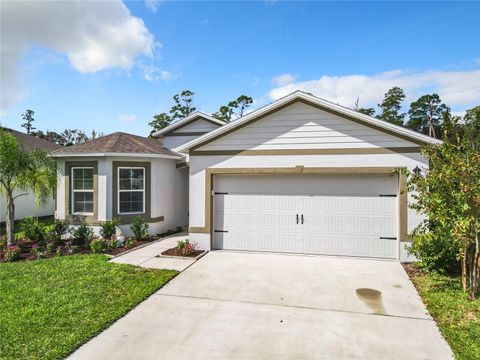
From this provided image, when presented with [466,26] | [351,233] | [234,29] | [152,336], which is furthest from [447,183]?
[234,29]

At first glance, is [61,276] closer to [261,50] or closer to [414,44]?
[261,50]

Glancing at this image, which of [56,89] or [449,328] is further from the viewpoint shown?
[56,89]

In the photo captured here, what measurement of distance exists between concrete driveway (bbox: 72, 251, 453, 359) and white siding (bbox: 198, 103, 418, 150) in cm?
354

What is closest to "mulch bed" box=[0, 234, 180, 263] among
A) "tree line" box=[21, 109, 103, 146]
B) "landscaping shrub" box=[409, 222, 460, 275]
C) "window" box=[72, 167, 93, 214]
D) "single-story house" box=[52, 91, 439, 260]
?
"window" box=[72, 167, 93, 214]

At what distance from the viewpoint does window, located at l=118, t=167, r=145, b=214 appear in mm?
10719

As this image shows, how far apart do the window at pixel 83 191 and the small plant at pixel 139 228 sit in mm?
1765

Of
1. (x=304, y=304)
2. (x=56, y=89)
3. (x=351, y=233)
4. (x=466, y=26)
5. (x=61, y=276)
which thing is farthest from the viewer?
(x=56, y=89)

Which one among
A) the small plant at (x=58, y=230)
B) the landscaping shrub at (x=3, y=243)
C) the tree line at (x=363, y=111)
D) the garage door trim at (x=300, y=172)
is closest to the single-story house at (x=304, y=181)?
the garage door trim at (x=300, y=172)

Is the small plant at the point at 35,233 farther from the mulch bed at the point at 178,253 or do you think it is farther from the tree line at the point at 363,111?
the tree line at the point at 363,111

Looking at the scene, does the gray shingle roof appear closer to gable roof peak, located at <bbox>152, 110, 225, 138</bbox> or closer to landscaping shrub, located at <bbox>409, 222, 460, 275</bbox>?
gable roof peak, located at <bbox>152, 110, 225, 138</bbox>

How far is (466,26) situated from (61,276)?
14825 millimetres

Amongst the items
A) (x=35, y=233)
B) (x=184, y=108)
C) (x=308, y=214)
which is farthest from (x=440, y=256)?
(x=184, y=108)

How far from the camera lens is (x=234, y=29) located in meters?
10.9

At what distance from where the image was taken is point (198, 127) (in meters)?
15.1
